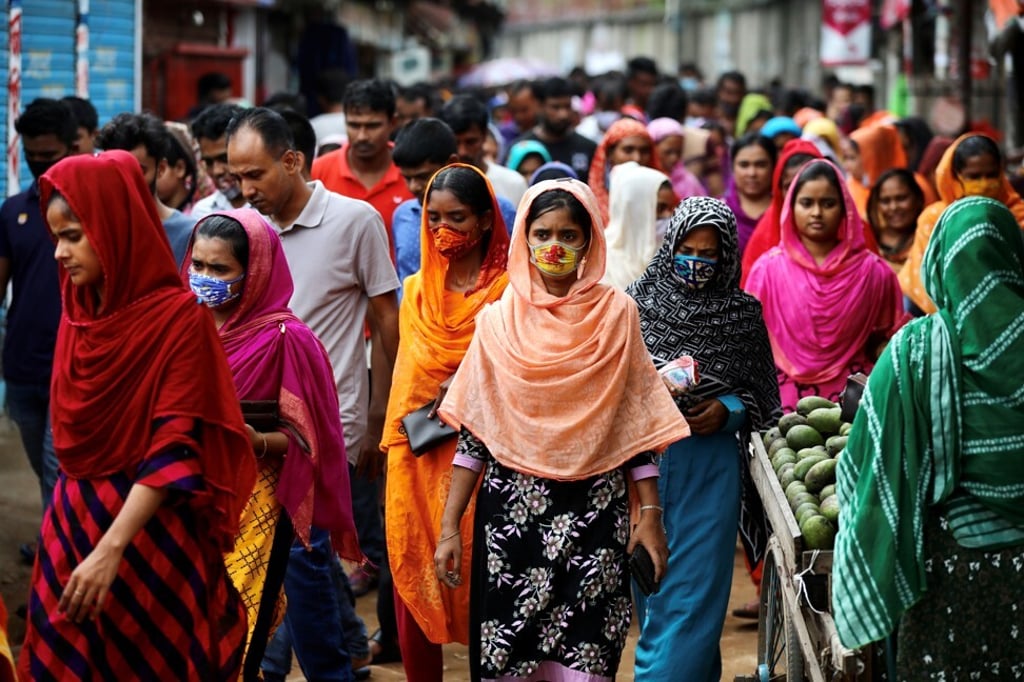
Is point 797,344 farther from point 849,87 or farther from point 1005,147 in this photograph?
point 849,87

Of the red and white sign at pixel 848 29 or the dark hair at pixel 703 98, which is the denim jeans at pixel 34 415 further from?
the red and white sign at pixel 848 29

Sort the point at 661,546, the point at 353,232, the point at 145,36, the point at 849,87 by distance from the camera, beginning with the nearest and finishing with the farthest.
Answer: the point at 661,546 < the point at 353,232 < the point at 145,36 < the point at 849,87

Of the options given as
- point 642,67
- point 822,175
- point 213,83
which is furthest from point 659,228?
point 642,67

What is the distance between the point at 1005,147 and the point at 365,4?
44.1 ft

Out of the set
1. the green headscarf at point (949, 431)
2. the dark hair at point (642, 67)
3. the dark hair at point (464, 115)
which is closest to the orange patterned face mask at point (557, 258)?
the green headscarf at point (949, 431)

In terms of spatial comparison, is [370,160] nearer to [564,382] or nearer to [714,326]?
[714,326]

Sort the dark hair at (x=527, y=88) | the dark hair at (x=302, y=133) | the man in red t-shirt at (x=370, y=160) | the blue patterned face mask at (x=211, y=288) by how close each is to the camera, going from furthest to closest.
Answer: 1. the dark hair at (x=527, y=88)
2. the man in red t-shirt at (x=370, y=160)
3. the dark hair at (x=302, y=133)
4. the blue patterned face mask at (x=211, y=288)

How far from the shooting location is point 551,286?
5.01 meters

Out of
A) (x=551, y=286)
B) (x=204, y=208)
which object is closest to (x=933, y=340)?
(x=551, y=286)

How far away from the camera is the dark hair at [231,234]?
195 inches

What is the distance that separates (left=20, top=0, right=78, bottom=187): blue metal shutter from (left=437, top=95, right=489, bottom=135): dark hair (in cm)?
381

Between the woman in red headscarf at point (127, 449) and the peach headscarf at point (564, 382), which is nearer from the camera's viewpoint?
the woman in red headscarf at point (127, 449)

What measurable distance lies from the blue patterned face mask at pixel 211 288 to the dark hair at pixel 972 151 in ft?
16.2

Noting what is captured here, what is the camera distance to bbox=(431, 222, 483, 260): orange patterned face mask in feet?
18.4
